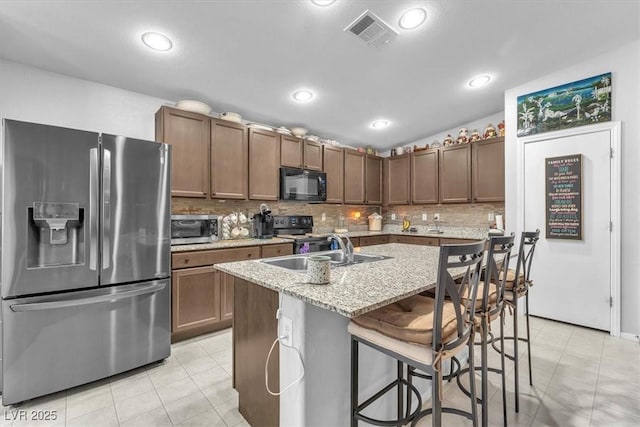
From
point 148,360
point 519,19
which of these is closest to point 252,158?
point 148,360

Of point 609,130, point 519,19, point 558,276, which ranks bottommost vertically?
point 558,276

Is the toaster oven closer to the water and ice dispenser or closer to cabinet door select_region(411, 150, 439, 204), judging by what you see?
the water and ice dispenser

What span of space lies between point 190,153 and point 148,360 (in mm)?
1942

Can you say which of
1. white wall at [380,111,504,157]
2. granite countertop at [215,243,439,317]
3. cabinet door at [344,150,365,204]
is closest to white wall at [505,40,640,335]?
Result: white wall at [380,111,504,157]

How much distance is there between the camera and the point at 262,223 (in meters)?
3.51

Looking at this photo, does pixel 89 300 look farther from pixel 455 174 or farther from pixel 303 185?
pixel 455 174

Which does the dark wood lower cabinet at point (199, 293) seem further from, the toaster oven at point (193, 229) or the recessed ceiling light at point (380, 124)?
the recessed ceiling light at point (380, 124)

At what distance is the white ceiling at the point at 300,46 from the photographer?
2031 millimetres

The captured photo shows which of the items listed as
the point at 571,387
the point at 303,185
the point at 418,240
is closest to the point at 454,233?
the point at 418,240

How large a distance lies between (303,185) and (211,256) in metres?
1.66

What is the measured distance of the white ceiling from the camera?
203 centimetres

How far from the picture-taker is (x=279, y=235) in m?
3.92

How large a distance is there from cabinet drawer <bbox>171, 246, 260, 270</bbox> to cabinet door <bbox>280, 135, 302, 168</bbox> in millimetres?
1319

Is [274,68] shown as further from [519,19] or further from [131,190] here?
[519,19]
